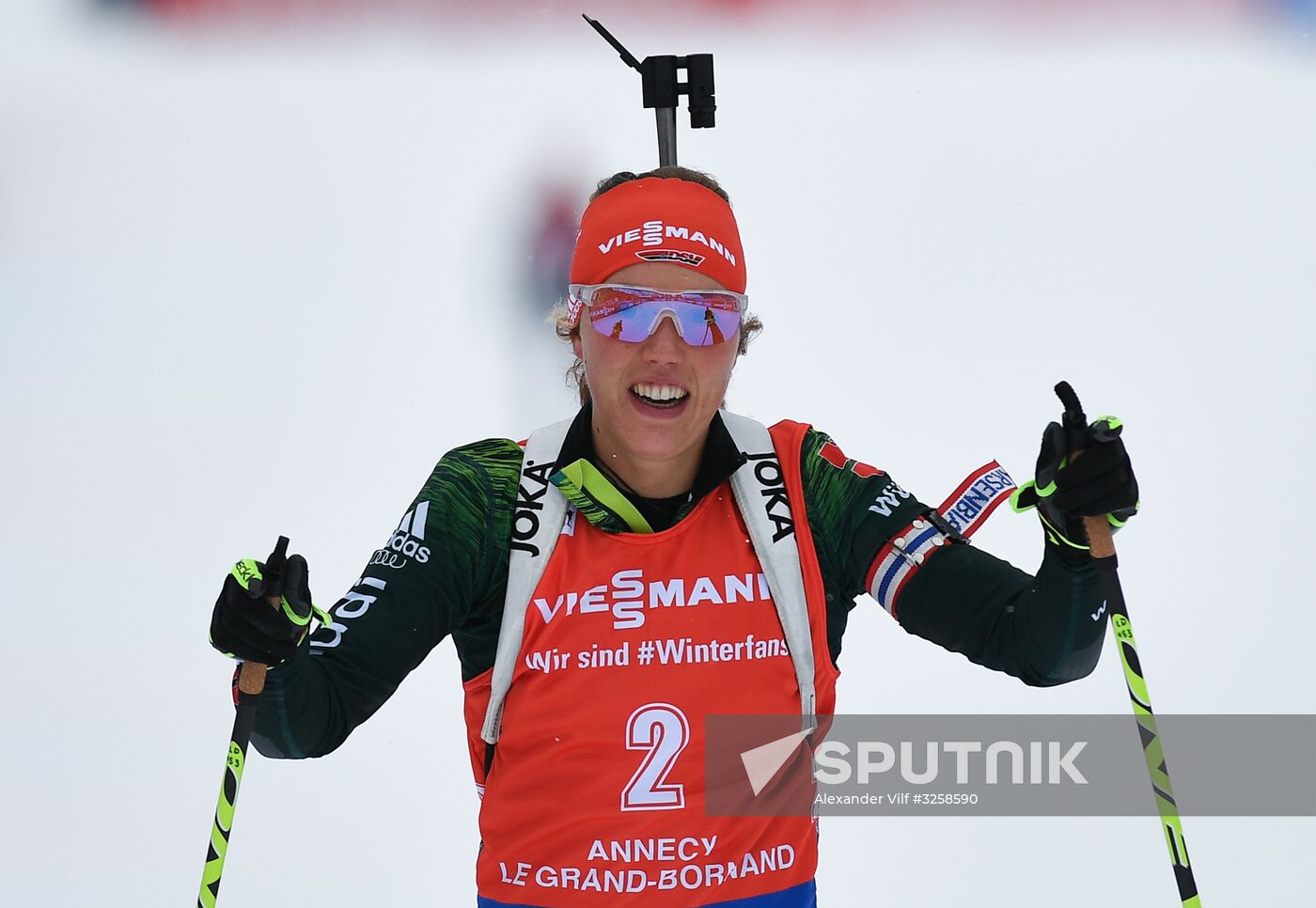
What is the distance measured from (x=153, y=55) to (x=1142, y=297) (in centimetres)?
318

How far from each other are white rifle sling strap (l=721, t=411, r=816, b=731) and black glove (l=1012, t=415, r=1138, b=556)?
0.35 meters

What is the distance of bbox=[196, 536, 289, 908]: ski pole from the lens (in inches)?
70.2

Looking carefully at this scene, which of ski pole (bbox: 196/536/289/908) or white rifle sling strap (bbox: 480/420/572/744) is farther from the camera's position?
white rifle sling strap (bbox: 480/420/572/744)

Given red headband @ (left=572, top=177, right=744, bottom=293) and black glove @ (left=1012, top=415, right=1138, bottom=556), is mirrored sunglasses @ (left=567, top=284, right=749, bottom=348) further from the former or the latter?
black glove @ (left=1012, top=415, right=1138, bottom=556)

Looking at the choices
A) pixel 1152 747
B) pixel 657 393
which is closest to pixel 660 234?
pixel 657 393

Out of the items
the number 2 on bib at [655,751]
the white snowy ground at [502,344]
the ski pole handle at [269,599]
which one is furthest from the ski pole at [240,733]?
the white snowy ground at [502,344]

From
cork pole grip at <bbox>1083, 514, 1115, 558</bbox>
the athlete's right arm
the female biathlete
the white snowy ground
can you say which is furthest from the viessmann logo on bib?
the white snowy ground

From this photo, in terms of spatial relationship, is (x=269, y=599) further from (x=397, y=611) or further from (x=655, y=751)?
(x=655, y=751)

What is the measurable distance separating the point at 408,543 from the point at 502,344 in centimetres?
221

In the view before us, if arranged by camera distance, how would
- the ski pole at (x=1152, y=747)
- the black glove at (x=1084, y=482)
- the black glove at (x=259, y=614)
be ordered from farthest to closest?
the ski pole at (x=1152, y=747)
the black glove at (x=1084, y=482)
the black glove at (x=259, y=614)

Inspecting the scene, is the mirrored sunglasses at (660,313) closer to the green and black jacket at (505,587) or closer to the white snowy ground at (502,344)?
the green and black jacket at (505,587)

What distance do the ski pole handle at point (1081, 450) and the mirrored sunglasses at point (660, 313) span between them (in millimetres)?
487

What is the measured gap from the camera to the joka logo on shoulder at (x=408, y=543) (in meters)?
1.98

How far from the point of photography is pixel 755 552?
203 cm
